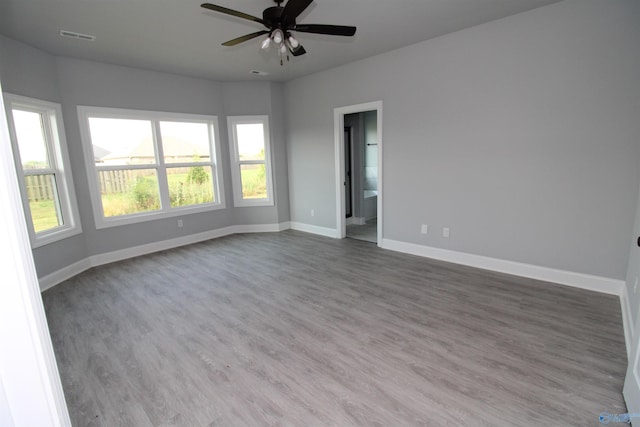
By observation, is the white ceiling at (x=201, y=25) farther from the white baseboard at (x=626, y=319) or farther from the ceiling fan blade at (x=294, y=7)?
the white baseboard at (x=626, y=319)

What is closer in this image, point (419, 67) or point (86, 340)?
point (86, 340)

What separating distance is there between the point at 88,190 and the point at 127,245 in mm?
964

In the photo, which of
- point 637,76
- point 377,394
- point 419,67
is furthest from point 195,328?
point 637,76

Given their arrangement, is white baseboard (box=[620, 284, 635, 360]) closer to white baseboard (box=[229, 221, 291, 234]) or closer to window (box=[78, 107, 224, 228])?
white baseboard (box=[229, 221, 291, 234])

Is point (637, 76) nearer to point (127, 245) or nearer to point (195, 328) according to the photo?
point (195, 328)

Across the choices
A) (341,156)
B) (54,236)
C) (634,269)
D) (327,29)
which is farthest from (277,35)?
(54,236)

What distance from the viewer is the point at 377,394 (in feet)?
6.08

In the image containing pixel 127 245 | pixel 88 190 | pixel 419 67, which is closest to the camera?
pixel 419 67

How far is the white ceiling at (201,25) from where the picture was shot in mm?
2742

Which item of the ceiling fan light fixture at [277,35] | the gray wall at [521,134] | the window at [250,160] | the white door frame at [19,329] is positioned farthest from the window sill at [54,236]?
the gray wall at [521,134]

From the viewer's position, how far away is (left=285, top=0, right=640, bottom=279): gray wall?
109 inches

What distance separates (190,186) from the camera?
530cm

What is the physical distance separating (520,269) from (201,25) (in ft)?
14.6

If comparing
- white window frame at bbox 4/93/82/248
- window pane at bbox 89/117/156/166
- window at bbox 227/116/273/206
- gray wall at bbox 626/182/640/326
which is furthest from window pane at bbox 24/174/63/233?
gray wall at bbox 626/182/640/326
